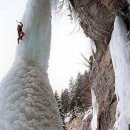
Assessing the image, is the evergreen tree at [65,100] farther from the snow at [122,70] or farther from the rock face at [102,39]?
the snow at [122,70]

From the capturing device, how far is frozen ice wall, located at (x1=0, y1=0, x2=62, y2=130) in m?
1.60

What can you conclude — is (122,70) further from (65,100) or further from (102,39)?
(65,100)

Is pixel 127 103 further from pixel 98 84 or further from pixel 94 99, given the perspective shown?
pixel 94 99

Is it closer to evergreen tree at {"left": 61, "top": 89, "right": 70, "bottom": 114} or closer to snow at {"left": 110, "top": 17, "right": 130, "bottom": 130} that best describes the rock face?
snow at {"left": 110, "top": 17, "right": 130, "bottom": 130}

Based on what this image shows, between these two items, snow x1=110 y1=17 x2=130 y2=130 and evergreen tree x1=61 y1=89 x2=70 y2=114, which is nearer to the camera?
snow x1=110 y1=17 x2=130 y2=130

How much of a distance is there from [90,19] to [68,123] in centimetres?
1271

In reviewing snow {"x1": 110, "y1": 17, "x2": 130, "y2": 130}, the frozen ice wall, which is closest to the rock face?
snow {"x1": 110, "y1": 17, "x2": 130, "y2": 130}

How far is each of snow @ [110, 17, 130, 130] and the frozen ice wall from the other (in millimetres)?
4148

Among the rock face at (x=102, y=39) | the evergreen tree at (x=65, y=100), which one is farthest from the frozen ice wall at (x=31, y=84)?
the evergreen tree at (x=65, y=100)

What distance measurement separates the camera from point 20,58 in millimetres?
1866

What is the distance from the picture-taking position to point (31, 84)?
1.73 metres

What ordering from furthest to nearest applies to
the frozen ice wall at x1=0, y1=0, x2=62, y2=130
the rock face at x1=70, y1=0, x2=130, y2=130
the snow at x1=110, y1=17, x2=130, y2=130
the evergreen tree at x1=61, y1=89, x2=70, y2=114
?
the evergreen tree at x1=61, y1=89, x2=70, y2=114
the rock face at x1=70, y1=0, x2=130, y2=130
the snow at x1=110, y1=17, x2=130, y2=130
the frozen ice wall at x1=0, y1=0, x2=62, y2=130

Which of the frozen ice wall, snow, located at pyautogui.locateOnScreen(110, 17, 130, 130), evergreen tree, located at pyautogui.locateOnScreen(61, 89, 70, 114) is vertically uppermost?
evergreen tree, located at pyautogui.locateOnScreen(61, 89, 70, 114)

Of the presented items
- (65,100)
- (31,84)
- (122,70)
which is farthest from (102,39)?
(65,100)
